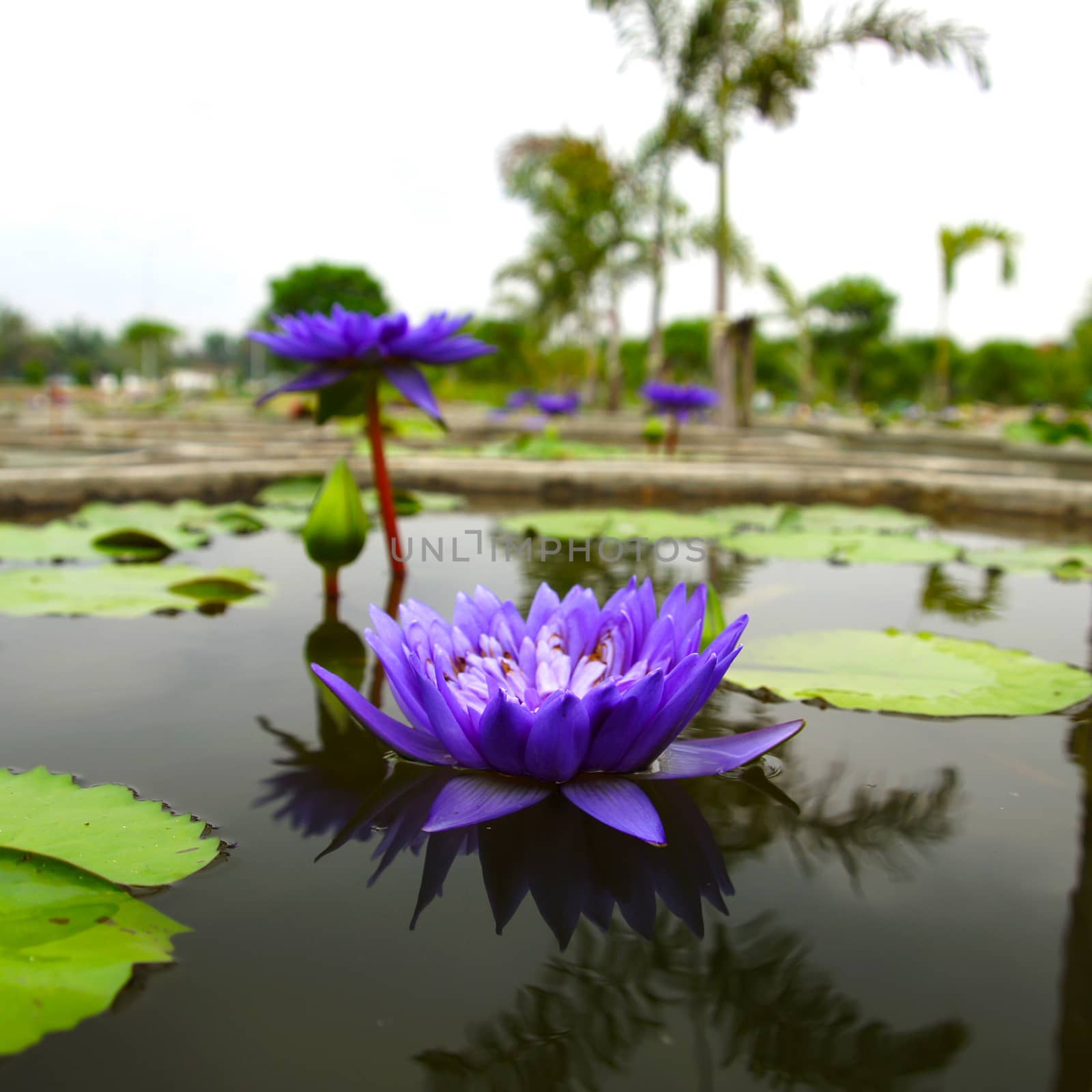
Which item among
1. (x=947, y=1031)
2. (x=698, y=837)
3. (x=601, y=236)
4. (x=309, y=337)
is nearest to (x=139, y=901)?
(x=698, y=837)

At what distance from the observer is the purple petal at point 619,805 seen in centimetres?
59

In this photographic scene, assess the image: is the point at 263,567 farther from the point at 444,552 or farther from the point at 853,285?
the point at 853,285

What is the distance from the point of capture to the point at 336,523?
136cm

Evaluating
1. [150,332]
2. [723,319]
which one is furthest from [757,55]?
[150,332]

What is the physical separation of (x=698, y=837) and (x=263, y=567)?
1331 millimetres

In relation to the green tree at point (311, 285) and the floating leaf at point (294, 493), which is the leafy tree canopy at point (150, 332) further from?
the floating leaf at point (294, 493)

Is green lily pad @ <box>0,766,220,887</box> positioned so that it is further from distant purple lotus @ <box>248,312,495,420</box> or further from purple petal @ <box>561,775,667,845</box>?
distant purple lotus @ <box>248,312,495,420</box>

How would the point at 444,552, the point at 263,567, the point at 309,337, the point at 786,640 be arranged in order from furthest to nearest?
the point at 444,552 → the point at 263,567 → the point at 309,337 → the point at 786,640

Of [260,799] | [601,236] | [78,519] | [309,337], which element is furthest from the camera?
[601,236]

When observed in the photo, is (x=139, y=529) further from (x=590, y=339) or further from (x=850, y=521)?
(x=590, y=339)

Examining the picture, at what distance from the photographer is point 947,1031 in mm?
450

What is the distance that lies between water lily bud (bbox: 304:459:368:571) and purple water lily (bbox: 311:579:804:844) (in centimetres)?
60

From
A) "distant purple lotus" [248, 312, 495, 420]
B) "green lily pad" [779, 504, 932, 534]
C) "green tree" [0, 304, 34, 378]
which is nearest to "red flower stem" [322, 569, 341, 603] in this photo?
"distant purple lotus" [248, 312, 495, 420]

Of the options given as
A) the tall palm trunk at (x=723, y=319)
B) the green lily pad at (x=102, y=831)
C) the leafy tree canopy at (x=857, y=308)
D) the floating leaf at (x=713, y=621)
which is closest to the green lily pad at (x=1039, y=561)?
the floating leaf at (x=713, y=621)
